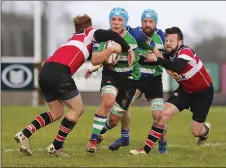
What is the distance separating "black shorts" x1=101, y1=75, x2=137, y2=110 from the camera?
32.9ft

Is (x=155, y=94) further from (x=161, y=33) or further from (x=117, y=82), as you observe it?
(x=161, y=33)

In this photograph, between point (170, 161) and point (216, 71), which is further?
point (216, 71)

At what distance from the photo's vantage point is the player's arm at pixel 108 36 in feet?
30.3

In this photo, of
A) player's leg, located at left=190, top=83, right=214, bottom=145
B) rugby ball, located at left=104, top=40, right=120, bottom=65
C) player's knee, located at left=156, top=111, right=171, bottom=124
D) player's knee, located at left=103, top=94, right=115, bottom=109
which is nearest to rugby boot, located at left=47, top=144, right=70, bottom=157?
player's knee, located at left=103, top=94, right=115, bottom=109

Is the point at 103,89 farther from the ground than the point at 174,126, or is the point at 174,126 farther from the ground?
the point at 103,89

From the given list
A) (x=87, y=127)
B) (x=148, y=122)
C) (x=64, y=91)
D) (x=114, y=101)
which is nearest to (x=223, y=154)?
(x=114, y=101)

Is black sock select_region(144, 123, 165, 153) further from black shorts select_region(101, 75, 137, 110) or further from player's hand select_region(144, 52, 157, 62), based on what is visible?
player's hand select_region(144, 52, 157, 62)

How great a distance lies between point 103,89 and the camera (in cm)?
986

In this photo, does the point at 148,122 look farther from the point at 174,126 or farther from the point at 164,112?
the point at 164,112

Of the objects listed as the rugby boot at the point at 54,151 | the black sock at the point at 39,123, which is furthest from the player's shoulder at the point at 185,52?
the rugby boot at the point at 54,151

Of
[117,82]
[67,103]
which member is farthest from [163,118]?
[67,103]

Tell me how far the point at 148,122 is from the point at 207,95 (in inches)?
332

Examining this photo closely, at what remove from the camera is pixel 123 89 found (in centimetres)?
1015

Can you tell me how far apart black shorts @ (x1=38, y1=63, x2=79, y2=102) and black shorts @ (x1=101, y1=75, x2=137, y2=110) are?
3.16 ft
